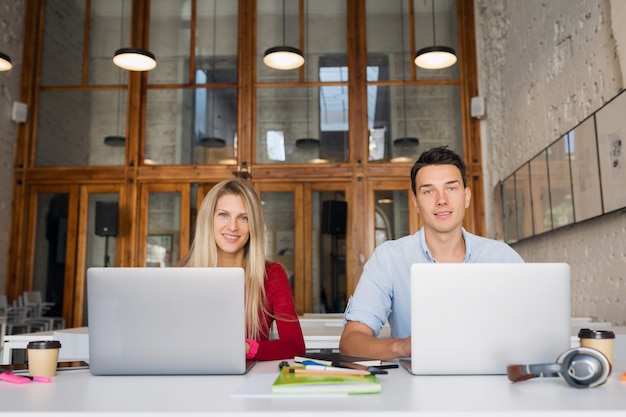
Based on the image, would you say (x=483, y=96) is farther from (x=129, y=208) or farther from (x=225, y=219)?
(x=225, y=219)

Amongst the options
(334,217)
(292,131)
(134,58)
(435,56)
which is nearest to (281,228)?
(334,217)

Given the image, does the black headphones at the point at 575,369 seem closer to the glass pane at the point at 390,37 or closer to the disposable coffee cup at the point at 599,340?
the disposable coffee cup at the point at 599,340

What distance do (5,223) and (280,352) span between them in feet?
22.2

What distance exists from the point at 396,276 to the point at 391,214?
5.00 meters

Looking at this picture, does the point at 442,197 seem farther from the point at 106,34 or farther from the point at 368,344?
the point at 106,34

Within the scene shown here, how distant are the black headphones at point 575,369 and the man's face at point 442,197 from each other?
41.8 inches

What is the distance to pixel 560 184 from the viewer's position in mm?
4422

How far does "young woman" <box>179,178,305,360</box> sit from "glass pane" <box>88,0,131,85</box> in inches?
242

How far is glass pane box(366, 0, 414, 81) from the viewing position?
7523mm

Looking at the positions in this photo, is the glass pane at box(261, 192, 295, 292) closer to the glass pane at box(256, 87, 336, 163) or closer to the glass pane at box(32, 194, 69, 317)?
the glass pane at box(256, 87, 336, 163)

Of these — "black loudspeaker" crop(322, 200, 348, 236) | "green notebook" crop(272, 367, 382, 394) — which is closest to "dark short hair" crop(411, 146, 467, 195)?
"green notebook" crop(272, 367, 382, 394)

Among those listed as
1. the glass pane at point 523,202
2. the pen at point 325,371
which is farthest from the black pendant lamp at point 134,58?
the pen at point 325,371

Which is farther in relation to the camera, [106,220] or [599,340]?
[106,220]

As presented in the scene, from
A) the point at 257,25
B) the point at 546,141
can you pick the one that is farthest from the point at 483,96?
the point at 257,25
